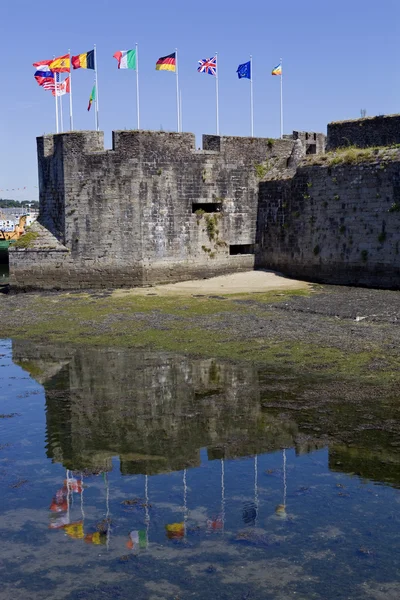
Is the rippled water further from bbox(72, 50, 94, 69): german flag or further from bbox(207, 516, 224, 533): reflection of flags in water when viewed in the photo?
bbox(72, 50, 94, 69): german flag

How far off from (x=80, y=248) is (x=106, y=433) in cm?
1453

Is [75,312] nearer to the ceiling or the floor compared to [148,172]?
nearer to the floor

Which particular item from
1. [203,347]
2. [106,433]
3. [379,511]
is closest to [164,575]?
[379,511]

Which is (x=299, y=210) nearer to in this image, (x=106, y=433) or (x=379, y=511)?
(x=106, y=433)

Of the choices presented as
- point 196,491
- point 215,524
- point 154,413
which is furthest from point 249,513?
point 154,413

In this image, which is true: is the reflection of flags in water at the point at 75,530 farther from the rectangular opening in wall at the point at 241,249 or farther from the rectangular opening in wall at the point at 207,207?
the rectangular opening in wall at the point at 241,249

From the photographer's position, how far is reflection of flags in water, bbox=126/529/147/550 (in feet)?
22.3

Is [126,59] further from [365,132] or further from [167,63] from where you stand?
[365,132]

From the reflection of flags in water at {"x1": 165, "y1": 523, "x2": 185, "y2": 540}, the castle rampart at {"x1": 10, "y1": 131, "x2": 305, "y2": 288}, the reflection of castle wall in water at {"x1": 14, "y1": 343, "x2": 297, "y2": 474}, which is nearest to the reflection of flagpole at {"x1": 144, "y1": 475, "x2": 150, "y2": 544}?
the reflection of flags in water at {"x1": 165, "y1": 523, "x2": 185, "y2": 540}

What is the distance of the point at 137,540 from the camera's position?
6.91 meters

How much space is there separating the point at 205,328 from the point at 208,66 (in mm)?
12907

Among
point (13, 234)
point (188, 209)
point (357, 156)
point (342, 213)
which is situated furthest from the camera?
point (13, 234)

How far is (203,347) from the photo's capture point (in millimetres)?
14828

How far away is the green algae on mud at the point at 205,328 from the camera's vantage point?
13211 mm
